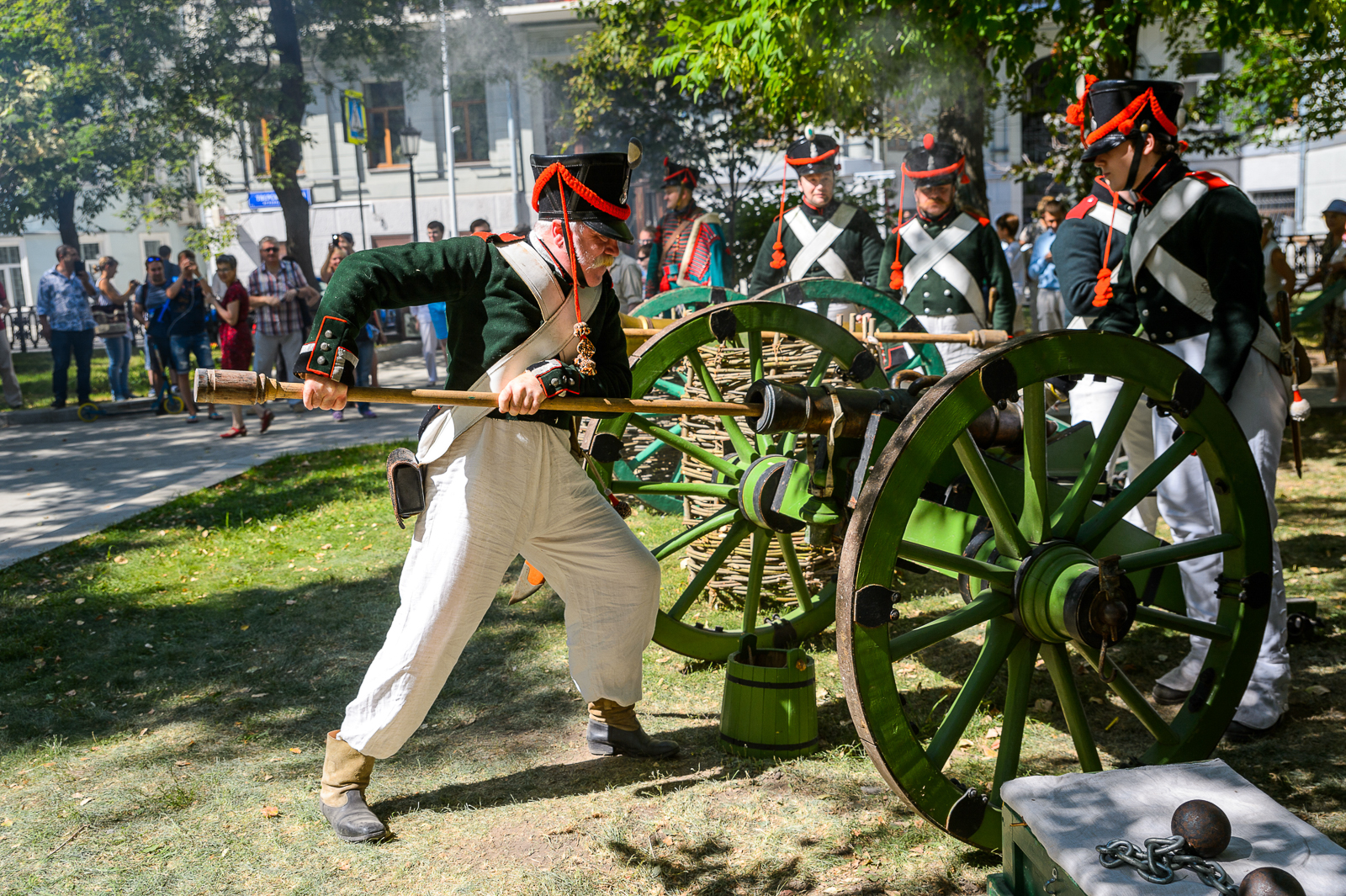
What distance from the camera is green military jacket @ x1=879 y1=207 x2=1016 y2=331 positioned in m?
5.93

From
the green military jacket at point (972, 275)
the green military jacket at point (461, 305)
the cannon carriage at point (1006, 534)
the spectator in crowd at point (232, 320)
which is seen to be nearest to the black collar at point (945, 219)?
the green military jacket at point (972, 275)

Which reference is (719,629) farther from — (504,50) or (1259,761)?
(504,50)

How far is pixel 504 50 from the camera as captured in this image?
956 inches

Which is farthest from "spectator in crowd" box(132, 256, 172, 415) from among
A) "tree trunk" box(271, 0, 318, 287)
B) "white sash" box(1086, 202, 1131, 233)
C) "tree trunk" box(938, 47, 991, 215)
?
"white sash" box(1086, 202, 1131, 233)

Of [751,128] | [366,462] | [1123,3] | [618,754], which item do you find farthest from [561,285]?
[751,128]

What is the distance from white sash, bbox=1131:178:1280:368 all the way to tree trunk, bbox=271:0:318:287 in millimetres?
14435

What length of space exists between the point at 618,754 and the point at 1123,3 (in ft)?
18.5

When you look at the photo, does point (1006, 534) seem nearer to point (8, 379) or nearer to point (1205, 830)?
point (1205, 830)

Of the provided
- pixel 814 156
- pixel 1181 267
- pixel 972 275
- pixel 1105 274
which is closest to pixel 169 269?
pixel 814 156

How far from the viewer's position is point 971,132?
9.44 metres

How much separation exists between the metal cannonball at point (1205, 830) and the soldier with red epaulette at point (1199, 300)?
5.64 feet

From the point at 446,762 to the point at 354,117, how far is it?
62.2ft

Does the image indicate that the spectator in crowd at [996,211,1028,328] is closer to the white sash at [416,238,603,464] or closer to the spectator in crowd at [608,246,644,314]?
the spectator in crowd at [608,246,644,314]

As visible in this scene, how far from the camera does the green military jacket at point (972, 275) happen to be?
5930mm
